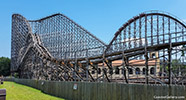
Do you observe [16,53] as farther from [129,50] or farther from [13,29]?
[129,50]

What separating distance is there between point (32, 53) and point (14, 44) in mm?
10932

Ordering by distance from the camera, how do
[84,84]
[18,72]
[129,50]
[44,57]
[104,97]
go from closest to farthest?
[104,97]
[84,84]
[129,50]
[44,57]
[18,72]

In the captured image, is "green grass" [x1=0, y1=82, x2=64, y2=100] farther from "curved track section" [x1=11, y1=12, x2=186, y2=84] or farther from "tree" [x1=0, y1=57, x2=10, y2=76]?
"tree" [x1=0, y1=57, x2=10, y2=76]

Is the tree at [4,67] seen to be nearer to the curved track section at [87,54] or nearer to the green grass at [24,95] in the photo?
the curved track section at [87,54]

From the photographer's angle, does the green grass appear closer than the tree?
Yes

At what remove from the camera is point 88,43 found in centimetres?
3009

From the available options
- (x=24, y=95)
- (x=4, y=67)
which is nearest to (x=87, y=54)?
(x=24, y=95)

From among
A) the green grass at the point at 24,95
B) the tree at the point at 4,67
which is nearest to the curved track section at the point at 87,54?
the green grass at the point at 24,95

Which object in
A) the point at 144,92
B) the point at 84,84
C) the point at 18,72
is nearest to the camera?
the point at 144,92

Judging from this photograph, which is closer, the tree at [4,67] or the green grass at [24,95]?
the green grass at [24,95]

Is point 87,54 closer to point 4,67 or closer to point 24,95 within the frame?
point 24,95

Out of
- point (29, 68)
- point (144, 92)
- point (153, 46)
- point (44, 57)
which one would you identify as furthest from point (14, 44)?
point (144, 92)

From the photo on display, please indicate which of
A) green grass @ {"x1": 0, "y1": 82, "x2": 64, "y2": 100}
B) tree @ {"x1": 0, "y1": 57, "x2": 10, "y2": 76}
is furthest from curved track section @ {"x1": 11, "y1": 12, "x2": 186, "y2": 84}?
tree @ {"x1": 0, "y1": 57, "x2": 10, "y2": 76}

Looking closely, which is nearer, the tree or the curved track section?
the curved track section
